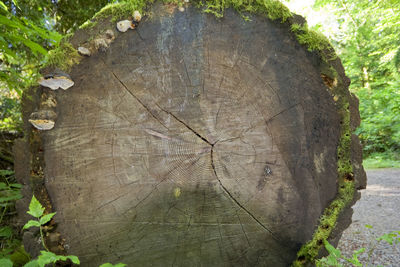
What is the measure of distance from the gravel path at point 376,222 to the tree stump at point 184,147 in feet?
4.05

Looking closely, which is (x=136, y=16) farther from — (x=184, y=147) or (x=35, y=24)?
(x=35, y=24)

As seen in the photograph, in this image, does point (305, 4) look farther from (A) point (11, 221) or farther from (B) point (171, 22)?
(A) point (11, 221)

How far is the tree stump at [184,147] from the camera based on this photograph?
1395mm

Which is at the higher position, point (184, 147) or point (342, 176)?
point (184, 147)

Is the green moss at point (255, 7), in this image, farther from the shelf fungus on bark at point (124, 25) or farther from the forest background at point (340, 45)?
the shelf fungus on bark at point (124, 25)

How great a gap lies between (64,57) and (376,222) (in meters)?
3.59

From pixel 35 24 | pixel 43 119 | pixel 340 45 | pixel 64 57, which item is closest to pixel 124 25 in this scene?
pixel 64 57

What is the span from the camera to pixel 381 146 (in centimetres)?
860

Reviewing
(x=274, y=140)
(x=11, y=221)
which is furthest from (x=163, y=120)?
(x=11, y=221)

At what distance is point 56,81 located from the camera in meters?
1.37

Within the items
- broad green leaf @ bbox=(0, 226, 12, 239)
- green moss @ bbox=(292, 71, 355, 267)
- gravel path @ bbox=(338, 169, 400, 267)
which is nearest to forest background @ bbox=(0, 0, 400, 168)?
green moss @ bbox=(292, 71, 355, 267)

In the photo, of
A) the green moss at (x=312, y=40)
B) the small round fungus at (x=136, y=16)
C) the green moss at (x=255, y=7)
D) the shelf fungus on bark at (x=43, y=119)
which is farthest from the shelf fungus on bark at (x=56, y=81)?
the green moss at (x=312, y=40)

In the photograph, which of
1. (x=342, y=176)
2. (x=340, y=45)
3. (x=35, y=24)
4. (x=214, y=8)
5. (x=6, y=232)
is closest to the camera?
(x=214, y=8)

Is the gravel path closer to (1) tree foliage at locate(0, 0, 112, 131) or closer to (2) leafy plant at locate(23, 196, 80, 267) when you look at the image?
(2) leafy plant at locate(23, 196, 80, 267)
